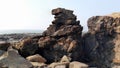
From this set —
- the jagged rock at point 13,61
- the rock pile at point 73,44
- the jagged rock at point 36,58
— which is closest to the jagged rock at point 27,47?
the rock pile at point 73,44

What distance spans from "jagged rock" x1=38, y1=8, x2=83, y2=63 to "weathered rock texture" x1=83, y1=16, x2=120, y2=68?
45.9 inches

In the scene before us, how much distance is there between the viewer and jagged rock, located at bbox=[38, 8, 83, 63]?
24.3 meters

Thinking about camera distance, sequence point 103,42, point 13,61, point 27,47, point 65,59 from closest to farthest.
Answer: point 13,61 → point 65,59 → point 27,47 → point 103,42

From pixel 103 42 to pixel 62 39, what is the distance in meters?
3.95

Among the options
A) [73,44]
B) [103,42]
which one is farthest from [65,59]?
[103,42]

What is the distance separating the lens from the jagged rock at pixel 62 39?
79.6 feet

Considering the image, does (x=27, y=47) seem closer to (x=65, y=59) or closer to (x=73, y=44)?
(x=65, y=59)

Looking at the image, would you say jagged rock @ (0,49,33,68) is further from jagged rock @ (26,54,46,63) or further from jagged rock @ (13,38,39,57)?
jagged rock @ (13,38,39,57)

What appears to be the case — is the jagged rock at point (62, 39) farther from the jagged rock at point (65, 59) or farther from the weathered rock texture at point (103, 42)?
the weathered rock texture at point (103, 42)

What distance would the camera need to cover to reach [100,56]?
25641 millimetres

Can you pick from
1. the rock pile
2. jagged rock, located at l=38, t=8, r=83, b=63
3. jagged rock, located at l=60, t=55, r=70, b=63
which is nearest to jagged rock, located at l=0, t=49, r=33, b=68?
the rock pile

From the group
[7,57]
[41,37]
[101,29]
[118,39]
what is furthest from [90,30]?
[7,57]

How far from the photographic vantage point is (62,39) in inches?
985

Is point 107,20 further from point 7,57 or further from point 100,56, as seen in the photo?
point 7,57
